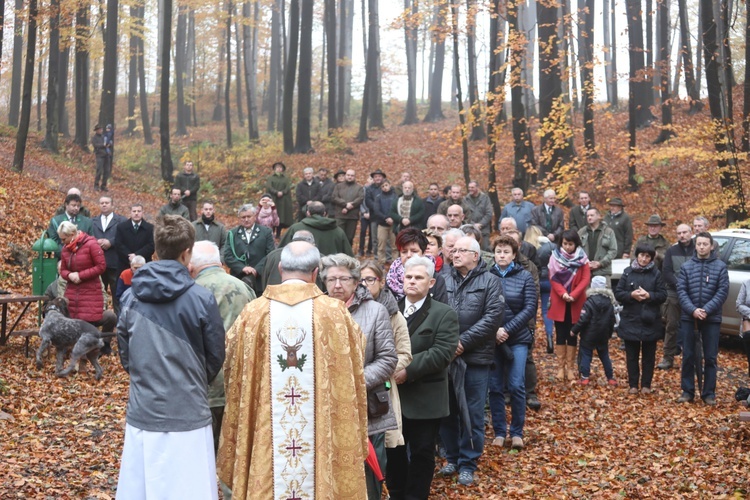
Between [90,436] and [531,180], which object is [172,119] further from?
[90,436]

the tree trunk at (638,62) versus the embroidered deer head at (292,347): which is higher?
the tree trunk at (638,62)

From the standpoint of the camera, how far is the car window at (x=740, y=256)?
1306 centimetres

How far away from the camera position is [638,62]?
27250 millimetres

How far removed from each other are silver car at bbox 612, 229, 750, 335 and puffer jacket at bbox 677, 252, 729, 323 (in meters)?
2.58

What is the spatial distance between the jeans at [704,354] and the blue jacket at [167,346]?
734 centimetres

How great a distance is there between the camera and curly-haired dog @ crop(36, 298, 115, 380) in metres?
10.6

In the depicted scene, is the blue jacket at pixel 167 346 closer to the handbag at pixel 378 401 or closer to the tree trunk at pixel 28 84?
the handbag at pixel 378 401

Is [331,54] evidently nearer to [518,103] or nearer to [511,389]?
[518,103]

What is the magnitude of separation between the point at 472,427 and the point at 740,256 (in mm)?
7265

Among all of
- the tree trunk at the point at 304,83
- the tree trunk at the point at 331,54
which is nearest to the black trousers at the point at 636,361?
the tree trunk at the point at 304,83

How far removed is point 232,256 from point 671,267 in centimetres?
626

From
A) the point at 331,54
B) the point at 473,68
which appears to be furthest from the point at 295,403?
the point at 331,54

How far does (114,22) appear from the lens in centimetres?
2997

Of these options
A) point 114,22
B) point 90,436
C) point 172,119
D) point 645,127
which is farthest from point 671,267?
point 172,119
